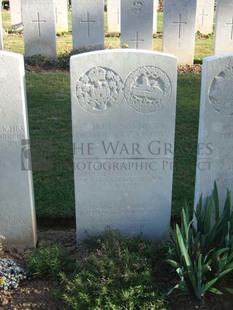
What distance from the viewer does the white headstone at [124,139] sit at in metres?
3.54

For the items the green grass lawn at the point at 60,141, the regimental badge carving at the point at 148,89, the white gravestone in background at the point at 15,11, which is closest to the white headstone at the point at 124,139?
the regimental badge carving at the point at 148,89

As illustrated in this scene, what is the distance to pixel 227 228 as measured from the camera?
3.35 meters

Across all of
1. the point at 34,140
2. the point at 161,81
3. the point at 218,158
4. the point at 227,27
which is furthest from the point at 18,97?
the point at 227,27

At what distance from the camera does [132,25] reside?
9773 millimetres

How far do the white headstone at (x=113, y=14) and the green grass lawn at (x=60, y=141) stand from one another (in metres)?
5.79

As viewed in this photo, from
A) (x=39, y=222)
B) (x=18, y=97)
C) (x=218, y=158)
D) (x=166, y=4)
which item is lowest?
(x=39, y=222)

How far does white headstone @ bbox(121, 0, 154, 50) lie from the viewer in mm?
9578

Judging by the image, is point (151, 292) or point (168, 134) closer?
point (151, 292)

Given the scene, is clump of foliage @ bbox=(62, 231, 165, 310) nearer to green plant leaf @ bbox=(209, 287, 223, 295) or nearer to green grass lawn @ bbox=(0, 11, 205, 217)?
green plant leaf @ bbox=(209, 287, 223, 295)

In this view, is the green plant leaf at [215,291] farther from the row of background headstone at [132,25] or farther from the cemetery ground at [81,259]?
the row of background headstone at [132,25]

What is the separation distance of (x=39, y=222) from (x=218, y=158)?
1.97 m

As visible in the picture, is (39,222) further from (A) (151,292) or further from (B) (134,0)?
(B) (134,0)

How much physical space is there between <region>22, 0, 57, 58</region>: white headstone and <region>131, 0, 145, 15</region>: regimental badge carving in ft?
5.67

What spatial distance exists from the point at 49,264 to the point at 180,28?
7457 mm
